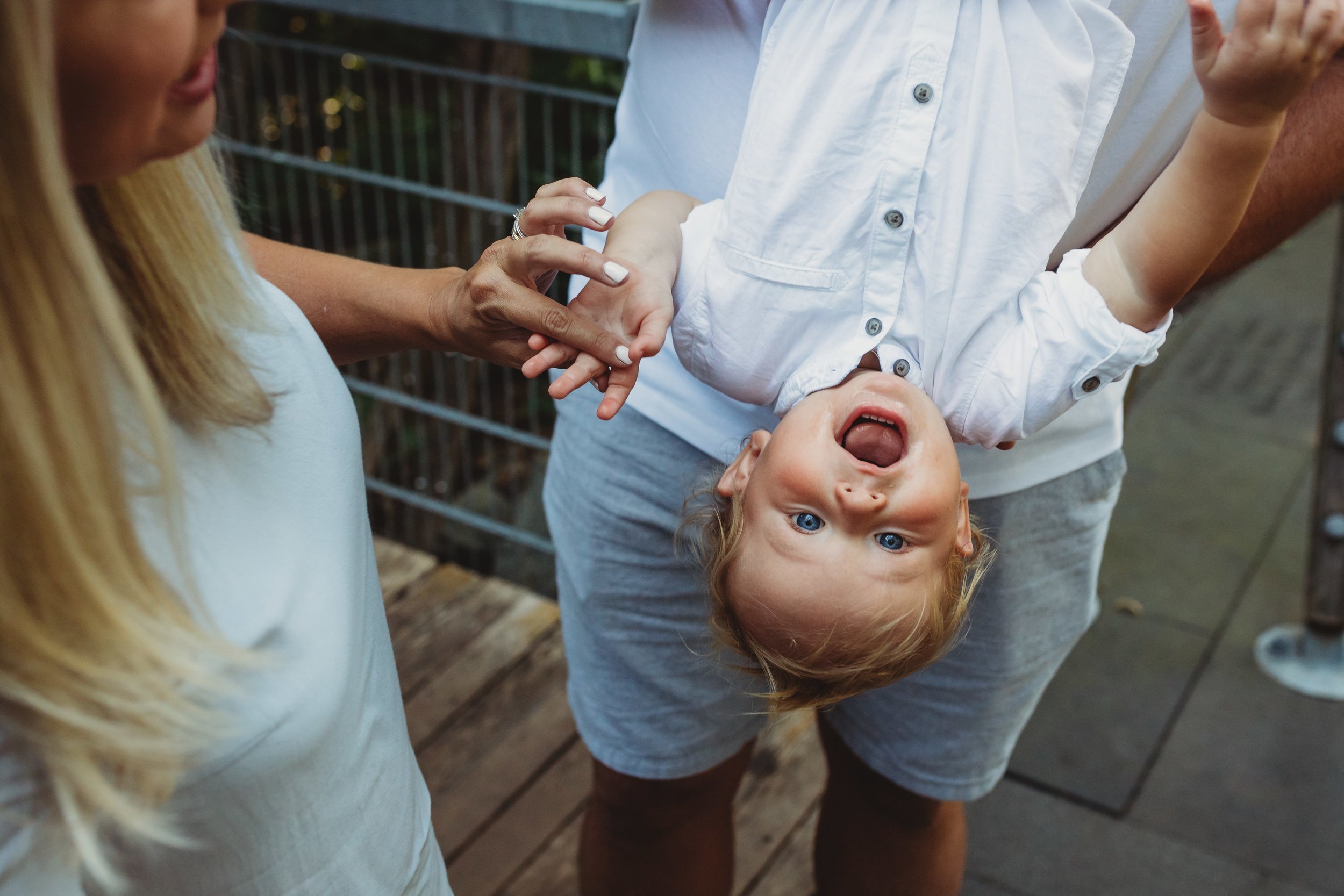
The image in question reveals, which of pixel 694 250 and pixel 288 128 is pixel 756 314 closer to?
pixel 694 250

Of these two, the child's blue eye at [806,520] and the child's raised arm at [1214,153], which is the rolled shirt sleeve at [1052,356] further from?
the child's blue eye at [806,520]

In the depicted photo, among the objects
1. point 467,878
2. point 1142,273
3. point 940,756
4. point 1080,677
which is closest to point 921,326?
point 1142,273

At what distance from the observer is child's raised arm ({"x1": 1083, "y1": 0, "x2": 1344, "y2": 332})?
0.90m

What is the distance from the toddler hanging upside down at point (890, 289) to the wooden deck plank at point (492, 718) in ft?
4.24

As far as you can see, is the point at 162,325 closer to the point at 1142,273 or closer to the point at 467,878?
the point at 1142,273

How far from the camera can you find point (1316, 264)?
467 centimetres

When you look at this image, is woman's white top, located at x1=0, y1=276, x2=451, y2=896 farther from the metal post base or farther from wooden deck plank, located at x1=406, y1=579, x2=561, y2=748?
the metal post base

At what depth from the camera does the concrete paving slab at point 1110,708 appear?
2512mm

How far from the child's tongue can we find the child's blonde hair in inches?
4.9

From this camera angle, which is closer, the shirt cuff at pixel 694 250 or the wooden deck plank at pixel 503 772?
the shirt cuff at pixel 694 250

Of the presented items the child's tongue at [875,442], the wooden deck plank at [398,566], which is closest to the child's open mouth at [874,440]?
the child's tongue at [875,442]

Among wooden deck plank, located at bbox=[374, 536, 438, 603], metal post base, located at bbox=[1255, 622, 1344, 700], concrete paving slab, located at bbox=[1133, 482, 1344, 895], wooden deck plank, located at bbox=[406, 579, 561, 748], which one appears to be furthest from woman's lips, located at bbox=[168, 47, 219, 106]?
metal post base, located at bbox=[1255, 622, 1344, 700]

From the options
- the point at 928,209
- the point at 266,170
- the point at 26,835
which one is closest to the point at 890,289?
the point at 928,209

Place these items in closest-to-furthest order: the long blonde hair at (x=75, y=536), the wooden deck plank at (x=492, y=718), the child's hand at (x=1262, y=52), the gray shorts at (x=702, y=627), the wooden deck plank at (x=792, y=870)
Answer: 1. the long blonde hair at (x=75, y=536)
2. the child's hand at (x=1262, y=52)
3. the gray shorts at (x=702, y=627)
4. the wooden deck plank at (x=792, y=870)
5. the wooden deck plank at (x=492, y=718)
